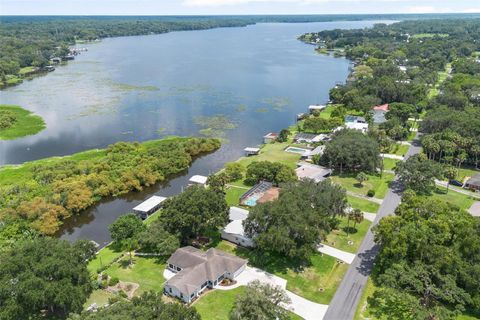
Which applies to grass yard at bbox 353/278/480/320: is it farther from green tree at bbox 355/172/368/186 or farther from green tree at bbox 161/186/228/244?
green tree at bbox 355/172/368/186

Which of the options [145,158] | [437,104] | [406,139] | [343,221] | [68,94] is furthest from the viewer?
[68,94]

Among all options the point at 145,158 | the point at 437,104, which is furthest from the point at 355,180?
the point at 437,104

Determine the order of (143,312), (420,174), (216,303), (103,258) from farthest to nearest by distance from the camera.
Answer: (420,174), (103,258), (216,303), (143,312)

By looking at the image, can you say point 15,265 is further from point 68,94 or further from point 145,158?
point 68,94

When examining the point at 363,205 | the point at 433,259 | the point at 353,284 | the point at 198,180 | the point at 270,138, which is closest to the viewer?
the point at 433,259

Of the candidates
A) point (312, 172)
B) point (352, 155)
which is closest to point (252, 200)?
point (312, 172)

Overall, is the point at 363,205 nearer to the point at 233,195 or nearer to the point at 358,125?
the point at 233,195
